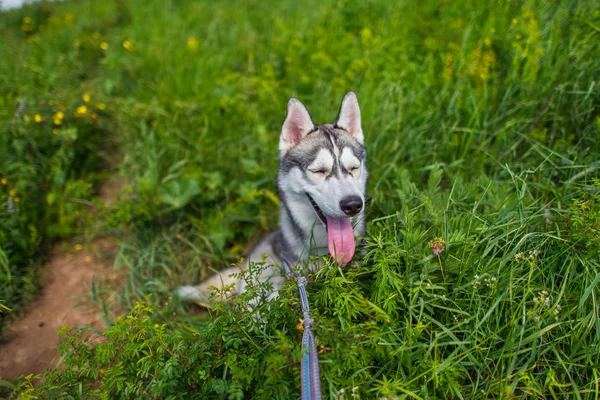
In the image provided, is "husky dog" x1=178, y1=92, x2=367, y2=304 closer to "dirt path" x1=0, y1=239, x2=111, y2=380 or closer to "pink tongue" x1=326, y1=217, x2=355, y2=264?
"pink tongue" x1=326, y1=217, x2=355, y2=264

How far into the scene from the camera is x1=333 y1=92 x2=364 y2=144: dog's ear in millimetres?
2755

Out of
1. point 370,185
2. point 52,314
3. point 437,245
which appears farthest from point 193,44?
point 437,245

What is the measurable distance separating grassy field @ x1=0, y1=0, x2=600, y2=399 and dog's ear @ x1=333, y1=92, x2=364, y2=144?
1.70 feet

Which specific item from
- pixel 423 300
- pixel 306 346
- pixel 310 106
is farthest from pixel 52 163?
pixel 423 300

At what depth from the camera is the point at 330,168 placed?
2545mm

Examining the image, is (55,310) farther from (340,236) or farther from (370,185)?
(370,185)

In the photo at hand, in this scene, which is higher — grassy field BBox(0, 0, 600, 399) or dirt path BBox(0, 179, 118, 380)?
grassy field BBox(0, 0, 600, 399)

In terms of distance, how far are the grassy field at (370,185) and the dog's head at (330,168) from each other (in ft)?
0.74

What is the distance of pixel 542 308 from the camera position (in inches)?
72.4

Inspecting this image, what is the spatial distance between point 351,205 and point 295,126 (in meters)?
0.89

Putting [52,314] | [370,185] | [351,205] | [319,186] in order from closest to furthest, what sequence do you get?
[351,205] → [319,186] → [52,314] → [370,185]

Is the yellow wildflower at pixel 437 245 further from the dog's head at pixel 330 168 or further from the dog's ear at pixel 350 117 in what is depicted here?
the dog's ear at pixel 350 117

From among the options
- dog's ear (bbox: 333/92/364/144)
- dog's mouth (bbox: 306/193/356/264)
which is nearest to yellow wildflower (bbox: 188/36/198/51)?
dog's ear (bbox: 333/92/364/144)

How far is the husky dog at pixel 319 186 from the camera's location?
93.3 inches
